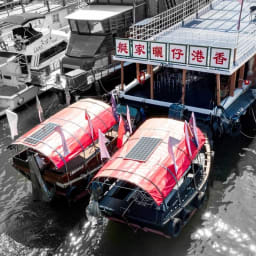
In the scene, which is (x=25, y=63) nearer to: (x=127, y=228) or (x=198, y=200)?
(x=127, y=228)

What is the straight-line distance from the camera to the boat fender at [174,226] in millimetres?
13227

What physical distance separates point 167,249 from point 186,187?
2693 millimetres

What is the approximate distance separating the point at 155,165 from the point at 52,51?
60.0 feet

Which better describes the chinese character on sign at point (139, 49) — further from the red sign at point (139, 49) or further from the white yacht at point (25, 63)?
the white yacht at point (25, 63)

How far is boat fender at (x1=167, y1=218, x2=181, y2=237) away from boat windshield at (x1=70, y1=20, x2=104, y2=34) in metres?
16.7

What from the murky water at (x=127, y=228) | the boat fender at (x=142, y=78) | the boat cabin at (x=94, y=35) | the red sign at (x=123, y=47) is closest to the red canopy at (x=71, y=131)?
the murky water at (x=127, y=228)

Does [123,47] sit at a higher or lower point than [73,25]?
higher

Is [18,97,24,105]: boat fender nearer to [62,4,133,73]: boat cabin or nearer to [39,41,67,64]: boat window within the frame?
[39,41,67,64]: boat window

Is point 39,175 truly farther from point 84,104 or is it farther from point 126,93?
point 126,93

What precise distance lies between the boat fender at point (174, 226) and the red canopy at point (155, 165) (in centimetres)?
124

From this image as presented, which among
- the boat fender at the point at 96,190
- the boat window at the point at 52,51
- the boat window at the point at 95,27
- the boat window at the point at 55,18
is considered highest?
the boat window at the point at 95,27

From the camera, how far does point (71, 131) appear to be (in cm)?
1609

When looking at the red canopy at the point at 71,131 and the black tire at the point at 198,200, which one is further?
the red canopy at the point at 71,131

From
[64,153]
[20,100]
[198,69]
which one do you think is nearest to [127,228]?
[64,153]
